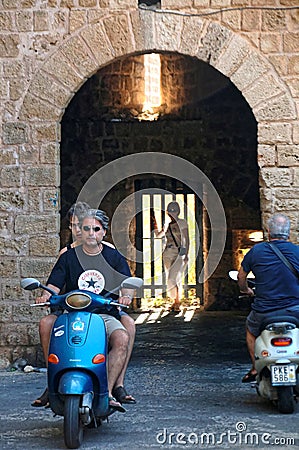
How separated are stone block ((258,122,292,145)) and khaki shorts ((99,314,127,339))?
124 inches

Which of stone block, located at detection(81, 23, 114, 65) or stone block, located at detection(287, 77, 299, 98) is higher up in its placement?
stone block, located at detection(81, 23, 114, 65)

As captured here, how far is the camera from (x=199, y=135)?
546 inches

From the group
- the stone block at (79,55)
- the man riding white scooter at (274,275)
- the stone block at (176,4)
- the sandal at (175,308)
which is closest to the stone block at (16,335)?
the stone block at (79,55)

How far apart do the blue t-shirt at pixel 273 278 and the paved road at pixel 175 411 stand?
0.80m

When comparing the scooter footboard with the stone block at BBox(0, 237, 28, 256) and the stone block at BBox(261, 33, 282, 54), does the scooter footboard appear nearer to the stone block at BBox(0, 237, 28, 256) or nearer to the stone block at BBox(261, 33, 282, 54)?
the stone block at BBox(0, 237, 28, 256)

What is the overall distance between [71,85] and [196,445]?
171 inches

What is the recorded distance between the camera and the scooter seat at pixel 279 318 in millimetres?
5773

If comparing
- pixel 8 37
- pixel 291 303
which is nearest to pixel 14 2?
pixel 8 37

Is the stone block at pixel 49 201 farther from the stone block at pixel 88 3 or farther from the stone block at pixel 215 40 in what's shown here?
the stone block at pixel 215 40

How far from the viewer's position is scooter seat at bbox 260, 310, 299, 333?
18.9ft

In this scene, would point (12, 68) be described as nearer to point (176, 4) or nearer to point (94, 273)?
point (176, 4)

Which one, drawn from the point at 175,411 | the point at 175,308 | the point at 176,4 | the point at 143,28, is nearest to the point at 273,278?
the point at 175,411

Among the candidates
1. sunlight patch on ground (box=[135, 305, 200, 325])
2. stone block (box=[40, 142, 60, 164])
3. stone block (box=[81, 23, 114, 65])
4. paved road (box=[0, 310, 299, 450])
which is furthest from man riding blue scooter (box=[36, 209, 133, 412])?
sunlight patch on ground (box=[135, 305, 200, 325])

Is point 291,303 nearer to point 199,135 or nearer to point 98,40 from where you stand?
point 98,40
